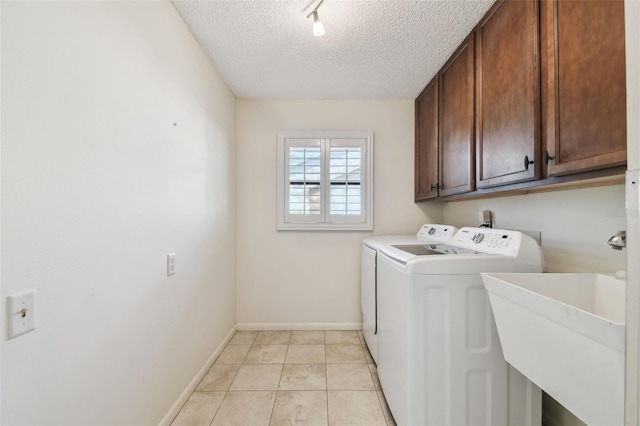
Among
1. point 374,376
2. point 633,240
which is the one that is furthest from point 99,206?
point 374,376

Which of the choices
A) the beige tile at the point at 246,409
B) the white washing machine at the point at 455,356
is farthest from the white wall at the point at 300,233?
the white washing machine at the point at 455,356

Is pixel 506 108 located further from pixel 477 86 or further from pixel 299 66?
pixel 299 66

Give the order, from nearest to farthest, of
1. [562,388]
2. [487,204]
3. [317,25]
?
[562,388], [317,25], [487,204]

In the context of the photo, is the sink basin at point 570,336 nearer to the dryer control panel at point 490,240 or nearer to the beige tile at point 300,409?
the dryer control panel at point 490,240

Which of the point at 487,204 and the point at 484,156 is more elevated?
the point at 484,156

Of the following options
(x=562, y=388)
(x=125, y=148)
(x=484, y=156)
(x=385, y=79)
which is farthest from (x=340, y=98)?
(x=562, y=388)

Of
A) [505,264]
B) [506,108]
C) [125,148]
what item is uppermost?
[506,108]

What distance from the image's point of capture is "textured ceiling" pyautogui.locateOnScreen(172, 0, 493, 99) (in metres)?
1.38

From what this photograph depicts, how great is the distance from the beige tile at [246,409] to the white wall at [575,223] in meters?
1.84

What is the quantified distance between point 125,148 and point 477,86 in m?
1.89

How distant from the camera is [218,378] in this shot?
68.9 inches

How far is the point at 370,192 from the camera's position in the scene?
2.46 meters

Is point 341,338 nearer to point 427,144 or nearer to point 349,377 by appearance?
point 349,377

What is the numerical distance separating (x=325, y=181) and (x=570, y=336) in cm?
202
